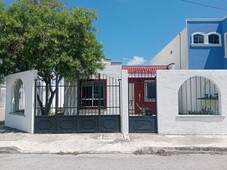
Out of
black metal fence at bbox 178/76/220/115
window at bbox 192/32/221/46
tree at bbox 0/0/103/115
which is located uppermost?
window at bbox 192/32/221/46

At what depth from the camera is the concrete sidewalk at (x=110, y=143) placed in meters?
7.81

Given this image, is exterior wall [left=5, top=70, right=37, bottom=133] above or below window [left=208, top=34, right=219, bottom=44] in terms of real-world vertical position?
below

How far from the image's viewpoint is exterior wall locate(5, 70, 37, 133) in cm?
1068

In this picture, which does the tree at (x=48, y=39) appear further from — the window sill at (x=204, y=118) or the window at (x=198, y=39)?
the window at (x=198, y=39)

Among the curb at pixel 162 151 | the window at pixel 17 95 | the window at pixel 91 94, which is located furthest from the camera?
the window at pixel 91 94

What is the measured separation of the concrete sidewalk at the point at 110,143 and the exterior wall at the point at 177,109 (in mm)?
501

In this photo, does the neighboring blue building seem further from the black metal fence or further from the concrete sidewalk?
the concrete sidewalk

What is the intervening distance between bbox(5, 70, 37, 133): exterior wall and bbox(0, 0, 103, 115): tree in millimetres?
628

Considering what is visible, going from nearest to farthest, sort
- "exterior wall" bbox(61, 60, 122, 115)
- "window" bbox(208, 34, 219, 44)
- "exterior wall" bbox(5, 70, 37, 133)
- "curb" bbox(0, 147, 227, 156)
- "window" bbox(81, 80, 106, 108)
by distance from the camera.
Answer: "curb" bbox(0, 147, 227, 156), "exterior wall" bbox(5, 70, 37, 133), "window" bbox(81, 80, 106, 108), "exterior wall" bbox(61, 60, 122, 115), "window" bbox(208, 34, 219, 44)

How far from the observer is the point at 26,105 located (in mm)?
11039

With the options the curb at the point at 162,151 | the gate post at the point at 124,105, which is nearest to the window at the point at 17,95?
the curb at the point at 162,151

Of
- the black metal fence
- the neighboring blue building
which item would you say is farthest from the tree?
the neighboring blue building

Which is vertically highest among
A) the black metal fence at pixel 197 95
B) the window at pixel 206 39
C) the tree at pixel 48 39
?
the window at pixel 206 39

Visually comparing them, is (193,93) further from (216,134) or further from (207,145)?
(207,145)
